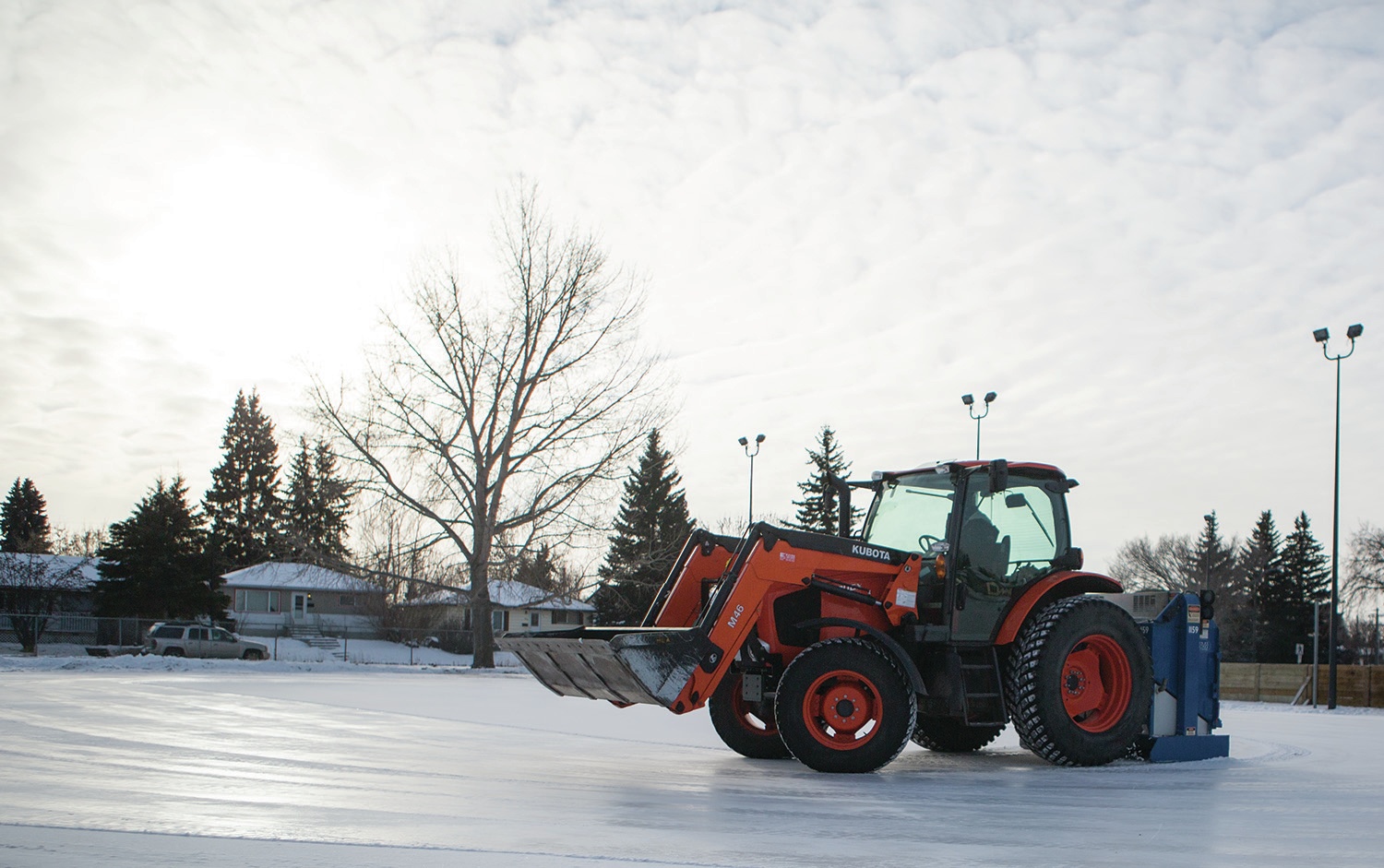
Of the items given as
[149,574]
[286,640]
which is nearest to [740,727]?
[286,640]

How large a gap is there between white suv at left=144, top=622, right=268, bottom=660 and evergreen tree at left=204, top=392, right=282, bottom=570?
3775 centimetres

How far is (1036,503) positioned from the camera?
10344mm

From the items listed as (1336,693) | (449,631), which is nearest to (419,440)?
(449,631)

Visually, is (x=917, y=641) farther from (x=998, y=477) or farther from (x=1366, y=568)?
(x=1366, y=568)

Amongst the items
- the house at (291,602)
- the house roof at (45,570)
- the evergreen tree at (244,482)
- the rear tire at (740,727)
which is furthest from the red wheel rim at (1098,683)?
the evergreen tree at (244,482)

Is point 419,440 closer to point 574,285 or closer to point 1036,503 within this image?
point 574,285

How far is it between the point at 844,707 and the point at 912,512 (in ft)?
6.77

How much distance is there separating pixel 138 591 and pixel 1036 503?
181 feet

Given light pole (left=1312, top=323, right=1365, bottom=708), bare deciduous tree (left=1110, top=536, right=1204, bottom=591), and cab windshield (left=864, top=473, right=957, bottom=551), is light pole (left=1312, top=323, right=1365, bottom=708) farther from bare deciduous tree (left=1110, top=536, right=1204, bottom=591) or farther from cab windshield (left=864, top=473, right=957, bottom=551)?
bare deciduous tree (left=1110, top=536, right=1204, bottom=591)

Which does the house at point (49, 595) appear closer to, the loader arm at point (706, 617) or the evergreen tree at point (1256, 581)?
the loader arm at point (706, 617)

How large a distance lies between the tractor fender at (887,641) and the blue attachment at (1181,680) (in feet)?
8.43

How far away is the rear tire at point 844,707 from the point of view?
29.3ft

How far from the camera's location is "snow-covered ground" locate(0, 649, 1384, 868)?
5.57 meters

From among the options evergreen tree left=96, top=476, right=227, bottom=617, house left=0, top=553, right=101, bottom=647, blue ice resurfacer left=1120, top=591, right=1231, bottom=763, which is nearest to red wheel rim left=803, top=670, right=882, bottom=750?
blue ice resurfacer left=1120, top=591, right=1231, bottom=763
